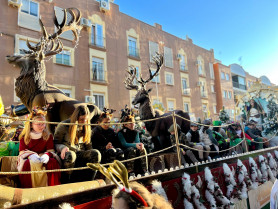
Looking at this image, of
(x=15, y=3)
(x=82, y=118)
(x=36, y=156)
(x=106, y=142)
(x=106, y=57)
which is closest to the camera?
(x=36, y=156)

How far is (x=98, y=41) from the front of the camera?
583 inches

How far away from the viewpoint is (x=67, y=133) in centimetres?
284

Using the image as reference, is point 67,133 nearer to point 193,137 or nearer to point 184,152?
point 184,152

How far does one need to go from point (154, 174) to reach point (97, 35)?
13.8 meters

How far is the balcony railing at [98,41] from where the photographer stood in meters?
14.6

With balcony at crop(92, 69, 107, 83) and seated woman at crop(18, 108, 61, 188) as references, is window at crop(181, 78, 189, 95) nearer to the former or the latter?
balcony at crop(92, 69, 107, 83)

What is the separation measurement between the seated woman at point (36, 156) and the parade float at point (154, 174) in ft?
0.50

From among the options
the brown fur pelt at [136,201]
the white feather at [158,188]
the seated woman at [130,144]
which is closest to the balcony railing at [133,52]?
the seated woman at [130,144]

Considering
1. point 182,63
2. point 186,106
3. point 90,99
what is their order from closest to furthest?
point 90,99, point 186,106, point 182,63

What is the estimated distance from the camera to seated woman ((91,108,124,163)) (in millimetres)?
3178

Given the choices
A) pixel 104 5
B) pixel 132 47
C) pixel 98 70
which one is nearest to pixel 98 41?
pixel 98 70

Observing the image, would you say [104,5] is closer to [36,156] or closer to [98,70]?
[98,70]

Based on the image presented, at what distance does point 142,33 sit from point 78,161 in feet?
54.5

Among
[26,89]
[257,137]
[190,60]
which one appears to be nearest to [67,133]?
[26,89]
